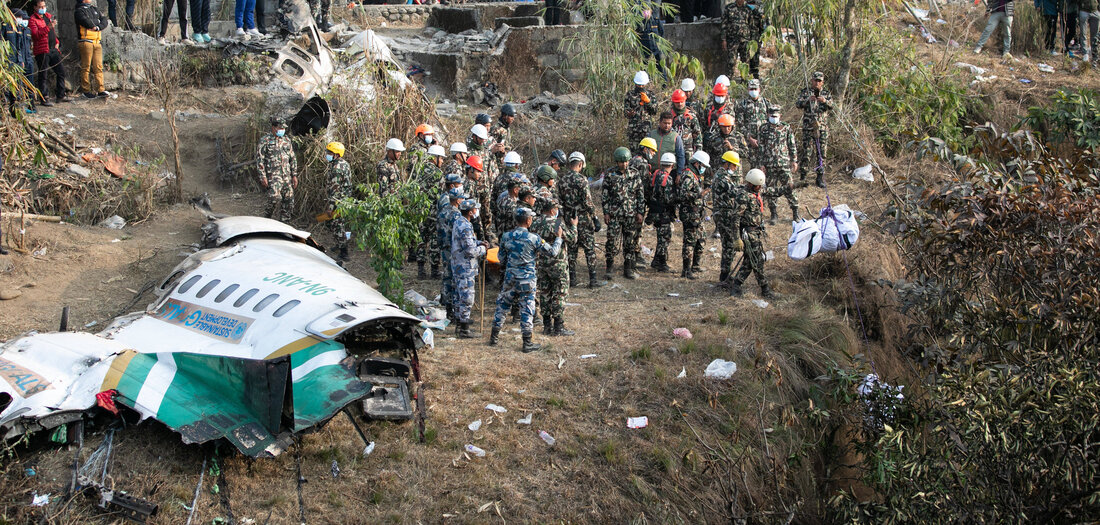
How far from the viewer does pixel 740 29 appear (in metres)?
15.2

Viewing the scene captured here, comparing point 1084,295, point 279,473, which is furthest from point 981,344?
point 279,473

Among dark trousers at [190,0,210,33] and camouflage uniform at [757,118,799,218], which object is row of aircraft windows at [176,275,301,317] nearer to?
camouflage uniform at [757,118,799,218]

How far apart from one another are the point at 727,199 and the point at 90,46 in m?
11.5

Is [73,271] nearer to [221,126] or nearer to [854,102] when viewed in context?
[221,126]

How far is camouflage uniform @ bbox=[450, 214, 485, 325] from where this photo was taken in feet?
29.7

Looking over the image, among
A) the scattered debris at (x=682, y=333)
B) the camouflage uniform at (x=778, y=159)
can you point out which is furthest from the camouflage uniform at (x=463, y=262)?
the camouflage uniform at (x=778, y=159)

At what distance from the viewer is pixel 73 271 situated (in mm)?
10445

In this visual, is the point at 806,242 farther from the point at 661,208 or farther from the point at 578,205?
the point at 578,205

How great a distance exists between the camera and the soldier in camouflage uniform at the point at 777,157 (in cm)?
1178

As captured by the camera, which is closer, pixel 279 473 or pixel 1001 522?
pixel 1001 522

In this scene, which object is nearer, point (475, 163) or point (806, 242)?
point (806, 242)

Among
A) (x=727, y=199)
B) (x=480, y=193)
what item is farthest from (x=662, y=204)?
(x=480, y=193)

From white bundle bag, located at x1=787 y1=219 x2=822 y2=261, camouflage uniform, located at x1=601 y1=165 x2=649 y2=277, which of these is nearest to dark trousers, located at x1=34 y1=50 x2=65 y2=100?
camouflage uniform, located at x1=601 y1=165 x2=649 y2=277

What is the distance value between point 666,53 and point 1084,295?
10.8 meters
